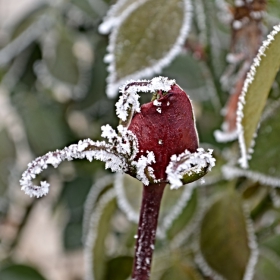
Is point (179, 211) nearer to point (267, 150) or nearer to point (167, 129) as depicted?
point (267, 150)

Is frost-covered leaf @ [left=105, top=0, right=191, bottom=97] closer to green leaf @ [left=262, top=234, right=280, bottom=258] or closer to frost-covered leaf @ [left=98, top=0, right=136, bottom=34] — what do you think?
frost-covered leaf @ [left=98, top=0, right=136, bottom=34]

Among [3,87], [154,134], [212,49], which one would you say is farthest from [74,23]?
[154,134]

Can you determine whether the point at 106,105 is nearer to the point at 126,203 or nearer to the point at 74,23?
the point at 74,23

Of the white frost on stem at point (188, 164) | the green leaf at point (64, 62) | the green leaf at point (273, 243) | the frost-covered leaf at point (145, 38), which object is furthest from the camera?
the green leaf at point (64, 62)

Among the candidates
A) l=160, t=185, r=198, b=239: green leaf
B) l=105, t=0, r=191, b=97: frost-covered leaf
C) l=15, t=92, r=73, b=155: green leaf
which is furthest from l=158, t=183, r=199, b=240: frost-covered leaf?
l=15, t=92, r=73, b=155: green leaf

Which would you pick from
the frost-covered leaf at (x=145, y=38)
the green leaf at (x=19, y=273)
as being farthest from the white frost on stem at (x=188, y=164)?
the green leaf at (x=19, y=273)

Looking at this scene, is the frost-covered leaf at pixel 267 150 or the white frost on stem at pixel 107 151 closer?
the white frost on stem at pixel 107 151

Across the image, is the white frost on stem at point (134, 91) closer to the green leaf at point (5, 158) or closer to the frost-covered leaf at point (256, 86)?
the frost-covered leaf at point (256, 86)
